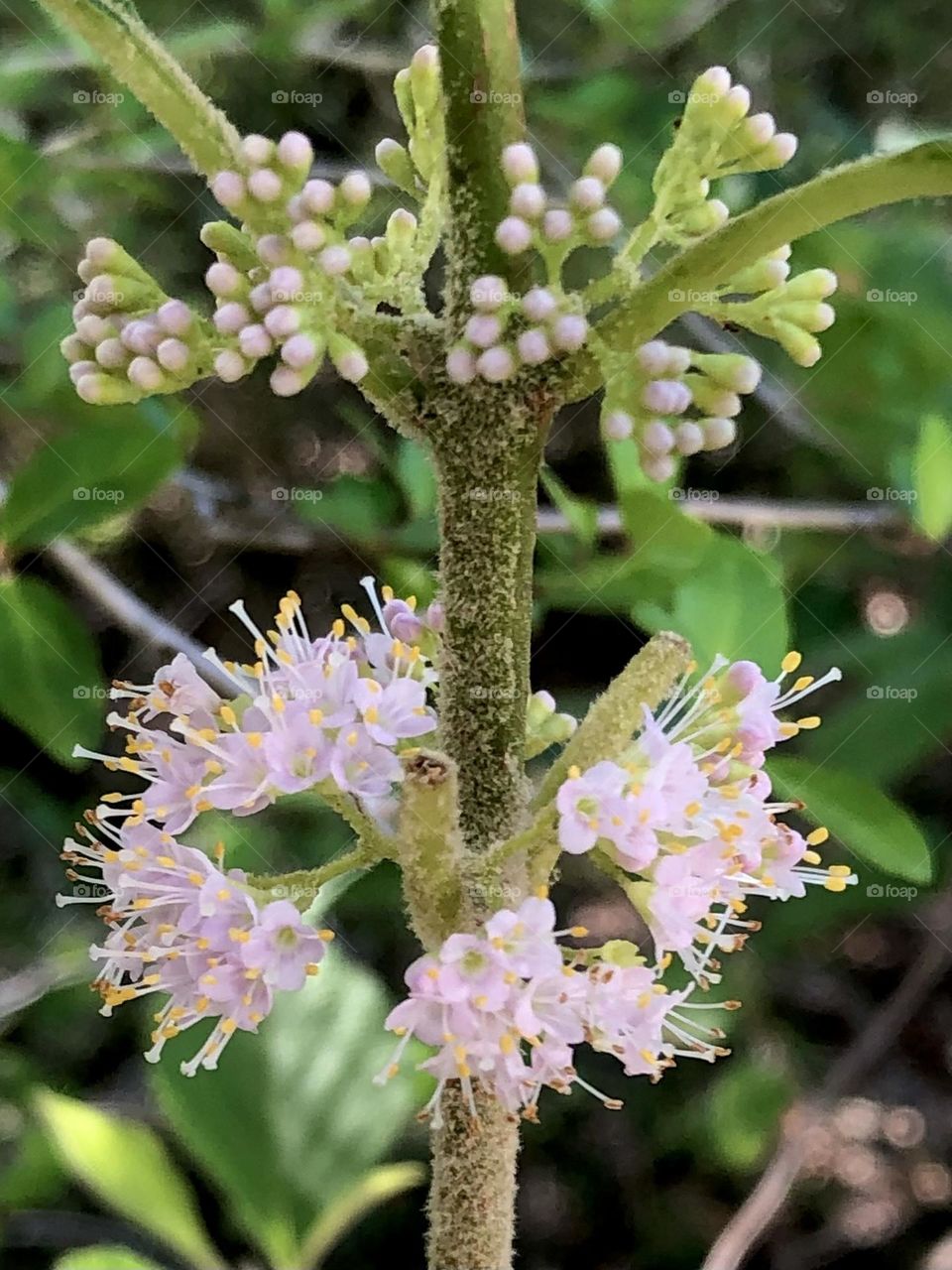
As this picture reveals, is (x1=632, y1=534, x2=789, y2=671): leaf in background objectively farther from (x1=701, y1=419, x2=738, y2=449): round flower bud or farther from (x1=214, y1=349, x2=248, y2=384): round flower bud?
(x1=214, y1=349, x2=248, y2=384): round flower bud

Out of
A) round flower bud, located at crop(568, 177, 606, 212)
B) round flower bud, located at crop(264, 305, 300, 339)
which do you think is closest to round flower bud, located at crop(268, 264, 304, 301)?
round flower bud, located at crop(264, 305, 300, 339)

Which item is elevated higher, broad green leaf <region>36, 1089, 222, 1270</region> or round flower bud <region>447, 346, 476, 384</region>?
round flower bud <region>447, 346, 476, 384</region>

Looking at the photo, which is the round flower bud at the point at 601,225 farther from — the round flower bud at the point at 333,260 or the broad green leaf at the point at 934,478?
the broad green leaf at the point at 934,478

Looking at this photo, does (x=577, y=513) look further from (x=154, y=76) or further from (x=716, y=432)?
(x=154, y=76)

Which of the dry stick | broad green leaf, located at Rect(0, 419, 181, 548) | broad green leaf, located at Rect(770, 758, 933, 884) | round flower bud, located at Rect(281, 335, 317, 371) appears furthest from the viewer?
the dry stick

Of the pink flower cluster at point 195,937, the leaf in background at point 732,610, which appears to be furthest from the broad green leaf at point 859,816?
the pink flower cluster at point 195,937
